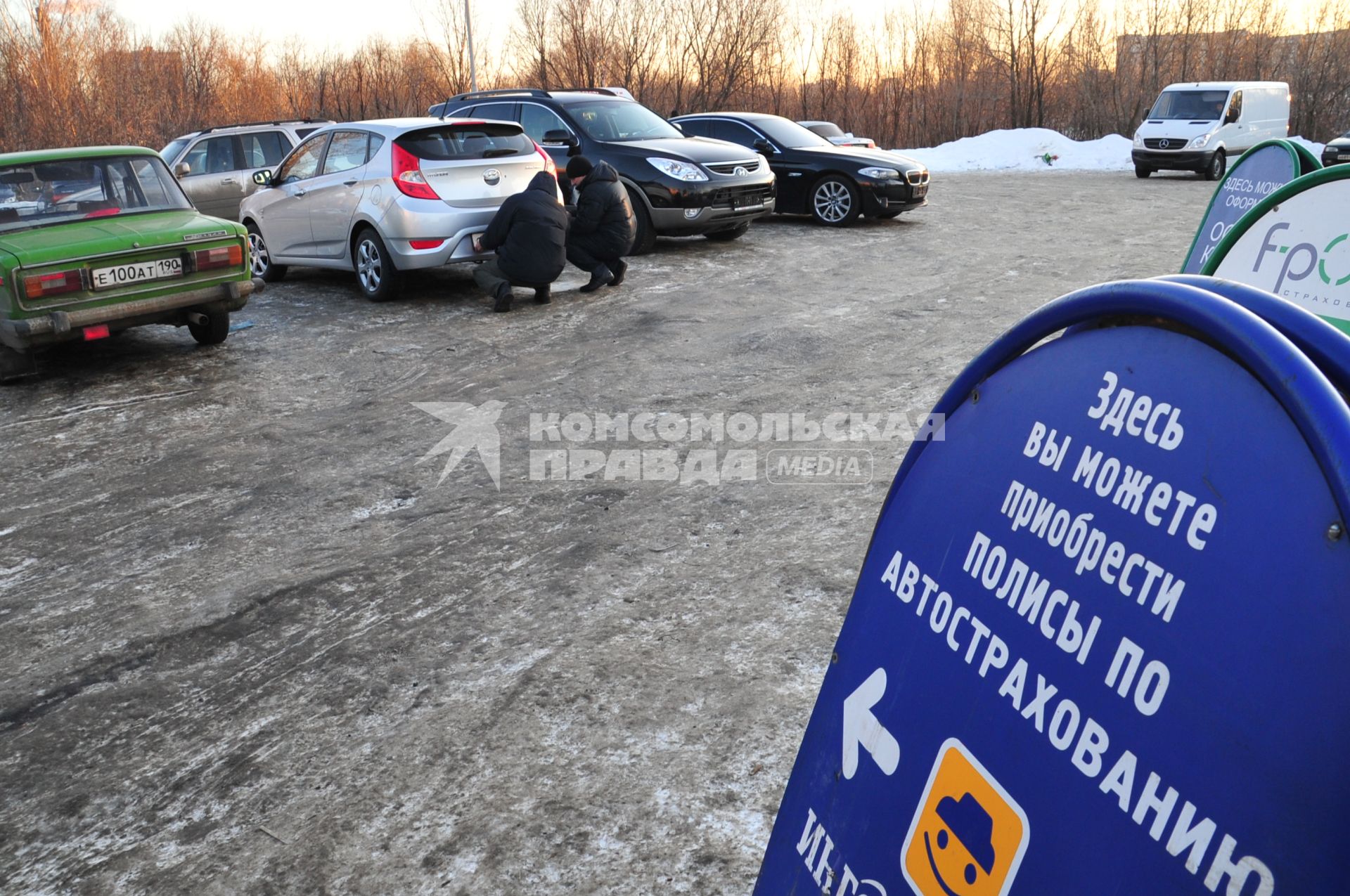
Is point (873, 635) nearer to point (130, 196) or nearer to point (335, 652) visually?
point (335, 652)

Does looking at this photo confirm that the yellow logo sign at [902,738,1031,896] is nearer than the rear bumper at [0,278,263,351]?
Yes

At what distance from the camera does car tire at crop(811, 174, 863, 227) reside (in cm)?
1423

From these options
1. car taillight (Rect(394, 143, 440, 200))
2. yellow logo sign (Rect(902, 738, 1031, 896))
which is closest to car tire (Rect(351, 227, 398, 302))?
car taillight (Rect(394, 143, 440, 200))

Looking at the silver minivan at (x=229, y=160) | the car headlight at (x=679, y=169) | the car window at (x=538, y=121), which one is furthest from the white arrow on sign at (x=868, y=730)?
the silver minivan at (x=229, y=160)

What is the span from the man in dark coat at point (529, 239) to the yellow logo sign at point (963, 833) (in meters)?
8.36

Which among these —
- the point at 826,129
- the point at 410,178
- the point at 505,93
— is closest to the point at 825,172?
the point at 505,93

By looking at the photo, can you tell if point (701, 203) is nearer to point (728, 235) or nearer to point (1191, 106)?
point (728, 235)

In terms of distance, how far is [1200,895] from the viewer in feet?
3.66

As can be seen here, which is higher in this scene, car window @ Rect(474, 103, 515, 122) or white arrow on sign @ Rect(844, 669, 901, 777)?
car window @ Rect(474, 103, 515, 122)

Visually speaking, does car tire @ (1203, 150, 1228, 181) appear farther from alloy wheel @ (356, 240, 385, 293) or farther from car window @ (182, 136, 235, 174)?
car window @ (182, 136, 235, 174)

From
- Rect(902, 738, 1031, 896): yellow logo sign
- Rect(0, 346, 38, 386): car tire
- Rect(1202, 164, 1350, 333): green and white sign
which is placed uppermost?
Rect(1202, 164, 1350, 333): green and white sign

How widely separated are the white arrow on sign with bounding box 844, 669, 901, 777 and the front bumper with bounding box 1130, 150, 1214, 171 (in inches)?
881

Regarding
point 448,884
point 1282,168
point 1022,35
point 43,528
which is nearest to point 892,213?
point 1282,168

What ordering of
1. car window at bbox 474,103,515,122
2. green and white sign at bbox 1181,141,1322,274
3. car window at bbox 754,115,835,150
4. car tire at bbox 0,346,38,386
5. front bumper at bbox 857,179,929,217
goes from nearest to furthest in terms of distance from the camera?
1. green and white sign at bbox 1181,141,1322,274
2. car tire at bbox 0,346,38,386
3. car window at bbox 474,103,515,122
4. front bumper at bbox 857,179,929,217
5. car window at bbox 754,115,835,150
